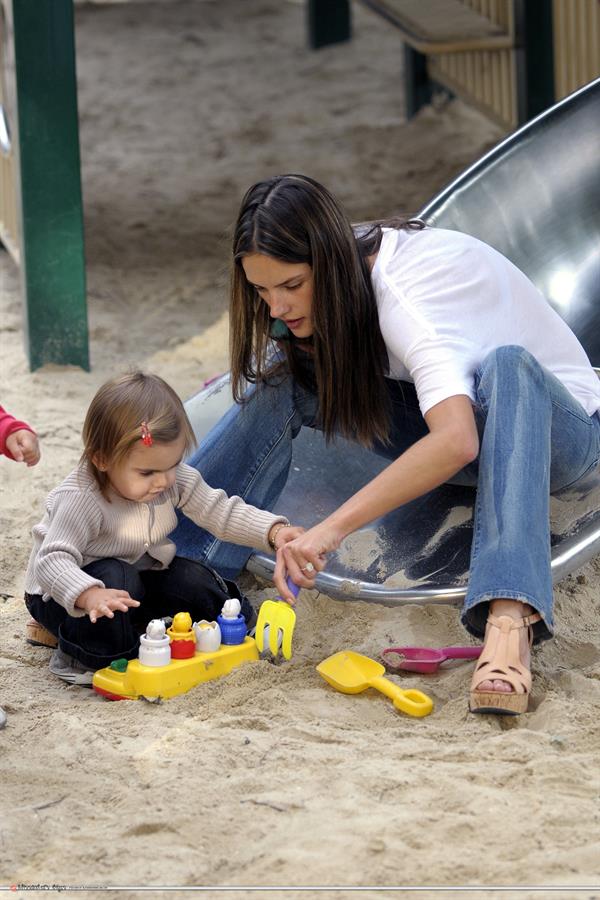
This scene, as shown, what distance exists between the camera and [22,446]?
215 cm

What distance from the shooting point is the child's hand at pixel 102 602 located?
2012mm

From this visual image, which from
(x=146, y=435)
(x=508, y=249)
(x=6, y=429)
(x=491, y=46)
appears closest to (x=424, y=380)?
(x=146, y=435)

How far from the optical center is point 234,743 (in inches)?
73.9

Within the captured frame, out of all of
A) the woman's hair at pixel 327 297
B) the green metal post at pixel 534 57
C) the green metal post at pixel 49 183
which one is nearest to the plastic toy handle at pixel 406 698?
the woman's hair at pixel 327 297

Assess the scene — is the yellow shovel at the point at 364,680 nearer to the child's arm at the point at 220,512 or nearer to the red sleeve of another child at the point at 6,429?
the child's arm at the point at 220,512

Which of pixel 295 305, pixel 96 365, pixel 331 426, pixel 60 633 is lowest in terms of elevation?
pixel 96 365

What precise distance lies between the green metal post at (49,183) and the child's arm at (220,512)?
5.39 feet

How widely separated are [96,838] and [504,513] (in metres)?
0.76

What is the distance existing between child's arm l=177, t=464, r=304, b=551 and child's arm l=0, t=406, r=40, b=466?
0.86 feet

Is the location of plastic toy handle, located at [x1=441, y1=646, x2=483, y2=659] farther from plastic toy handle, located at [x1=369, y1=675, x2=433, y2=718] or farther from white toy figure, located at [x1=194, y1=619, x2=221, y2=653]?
white toy figure, located at [x1=194, y1=619, x2=221, y2=653]

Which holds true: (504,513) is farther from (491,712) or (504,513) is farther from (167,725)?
(167,725)

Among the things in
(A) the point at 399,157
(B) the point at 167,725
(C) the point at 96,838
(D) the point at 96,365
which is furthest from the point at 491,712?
(A) the point at 399,157

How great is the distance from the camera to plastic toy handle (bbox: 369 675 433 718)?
197cm

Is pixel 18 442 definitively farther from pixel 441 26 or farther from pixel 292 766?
pixel 441 26
